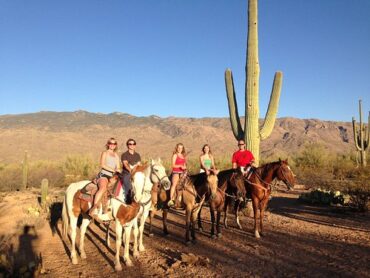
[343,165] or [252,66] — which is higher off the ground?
[252,66]

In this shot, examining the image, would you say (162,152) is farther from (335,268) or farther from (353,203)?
(335,268)

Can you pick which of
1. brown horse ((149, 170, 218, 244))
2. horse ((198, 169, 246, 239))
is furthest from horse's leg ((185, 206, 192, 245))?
horse ((198, 169, 246, 239))

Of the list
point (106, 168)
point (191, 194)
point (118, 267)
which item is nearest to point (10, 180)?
point (191, 194)

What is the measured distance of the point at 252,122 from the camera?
→ 42.4 ft

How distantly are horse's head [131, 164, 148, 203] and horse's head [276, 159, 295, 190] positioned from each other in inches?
167

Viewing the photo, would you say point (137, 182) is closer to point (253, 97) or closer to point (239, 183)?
point (239, 183)

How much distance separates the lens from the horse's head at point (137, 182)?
21.9 feet

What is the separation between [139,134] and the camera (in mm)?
71375

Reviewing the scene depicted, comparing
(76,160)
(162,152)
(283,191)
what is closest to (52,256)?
(283,191)

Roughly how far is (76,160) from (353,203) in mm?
19192

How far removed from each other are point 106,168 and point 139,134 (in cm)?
6453

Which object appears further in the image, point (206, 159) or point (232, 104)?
point (232, 104)

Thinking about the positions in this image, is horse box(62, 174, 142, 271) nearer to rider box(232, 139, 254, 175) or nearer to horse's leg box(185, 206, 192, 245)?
horse's leg box(185, 206, 192, 245)

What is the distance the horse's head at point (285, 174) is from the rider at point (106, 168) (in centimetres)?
451
